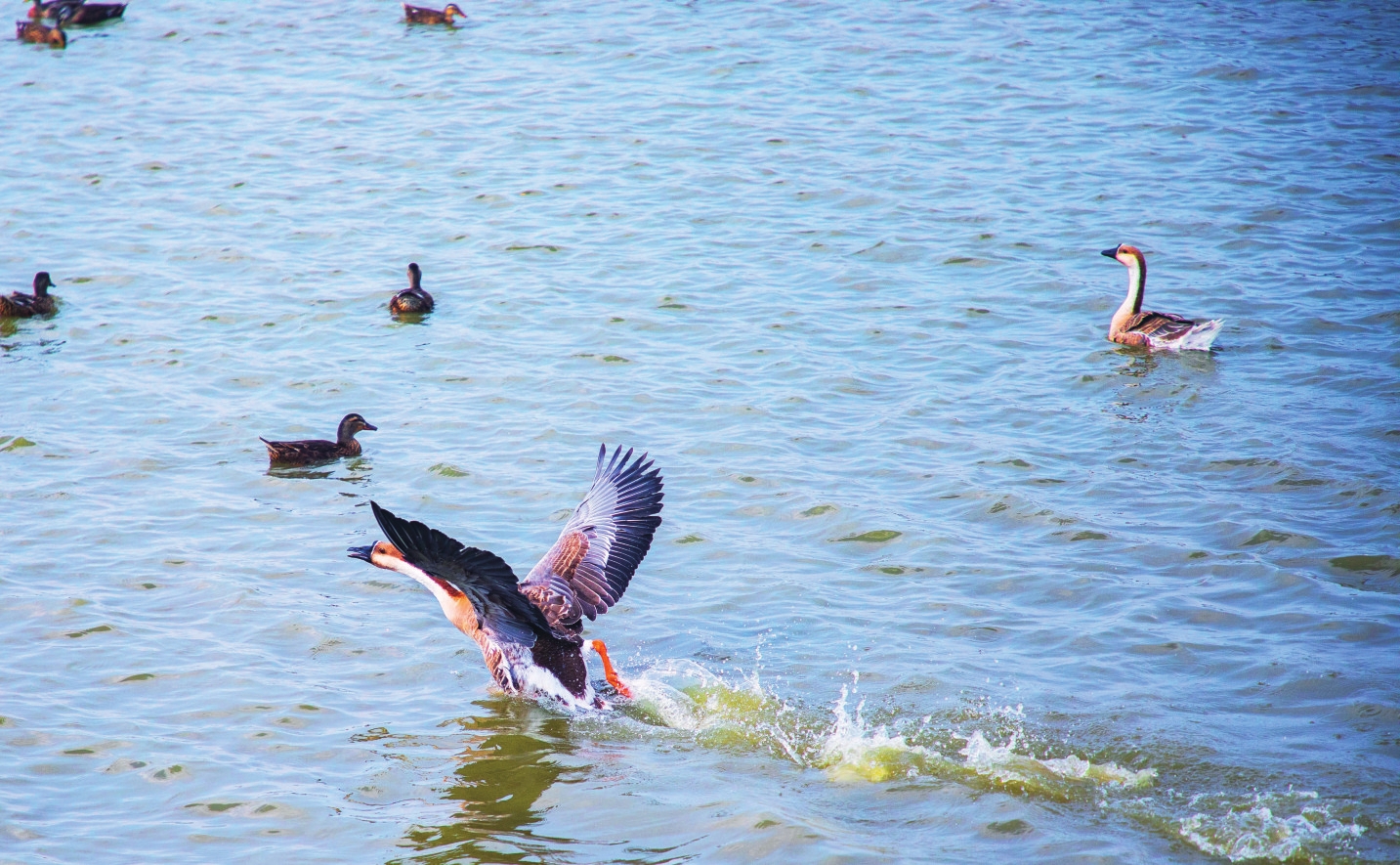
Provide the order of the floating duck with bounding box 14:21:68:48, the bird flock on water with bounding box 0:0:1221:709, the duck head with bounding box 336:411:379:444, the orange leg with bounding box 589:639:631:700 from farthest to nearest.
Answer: the floating duck with bounding box 14:21:68:48, the duck head with bounding box 336:411:379:444, the orange leg with bounding box 589:639:631:700, the bird flock on water with bounding box 0:0:1221:709

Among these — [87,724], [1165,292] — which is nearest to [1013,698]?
[87,724]

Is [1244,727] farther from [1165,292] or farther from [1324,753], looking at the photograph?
[1165,292]

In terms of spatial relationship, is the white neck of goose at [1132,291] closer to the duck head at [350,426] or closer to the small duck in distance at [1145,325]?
the small duck in distance at [1145,325]

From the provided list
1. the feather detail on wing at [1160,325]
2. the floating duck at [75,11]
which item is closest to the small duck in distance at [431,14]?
the floating duck at [75,11]

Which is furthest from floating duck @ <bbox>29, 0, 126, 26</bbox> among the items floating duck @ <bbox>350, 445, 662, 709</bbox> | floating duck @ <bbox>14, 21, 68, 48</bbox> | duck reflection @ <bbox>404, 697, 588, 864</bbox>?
duck reflection @ <bbox>404, 697, 588, 864</bbox>

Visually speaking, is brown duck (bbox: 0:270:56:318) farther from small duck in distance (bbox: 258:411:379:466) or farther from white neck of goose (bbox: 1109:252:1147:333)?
white neck of goose (bbox: 1109:252:1147:333)

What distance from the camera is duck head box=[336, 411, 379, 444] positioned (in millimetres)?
9281

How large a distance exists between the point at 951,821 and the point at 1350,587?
3123mm

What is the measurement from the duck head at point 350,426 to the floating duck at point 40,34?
15160 mm

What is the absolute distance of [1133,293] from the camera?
10734mm

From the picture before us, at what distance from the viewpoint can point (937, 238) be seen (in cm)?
1263

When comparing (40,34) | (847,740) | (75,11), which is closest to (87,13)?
(75,11)

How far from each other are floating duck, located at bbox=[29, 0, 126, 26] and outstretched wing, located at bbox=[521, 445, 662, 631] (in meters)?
18.9

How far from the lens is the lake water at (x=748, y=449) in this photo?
5.71 m
